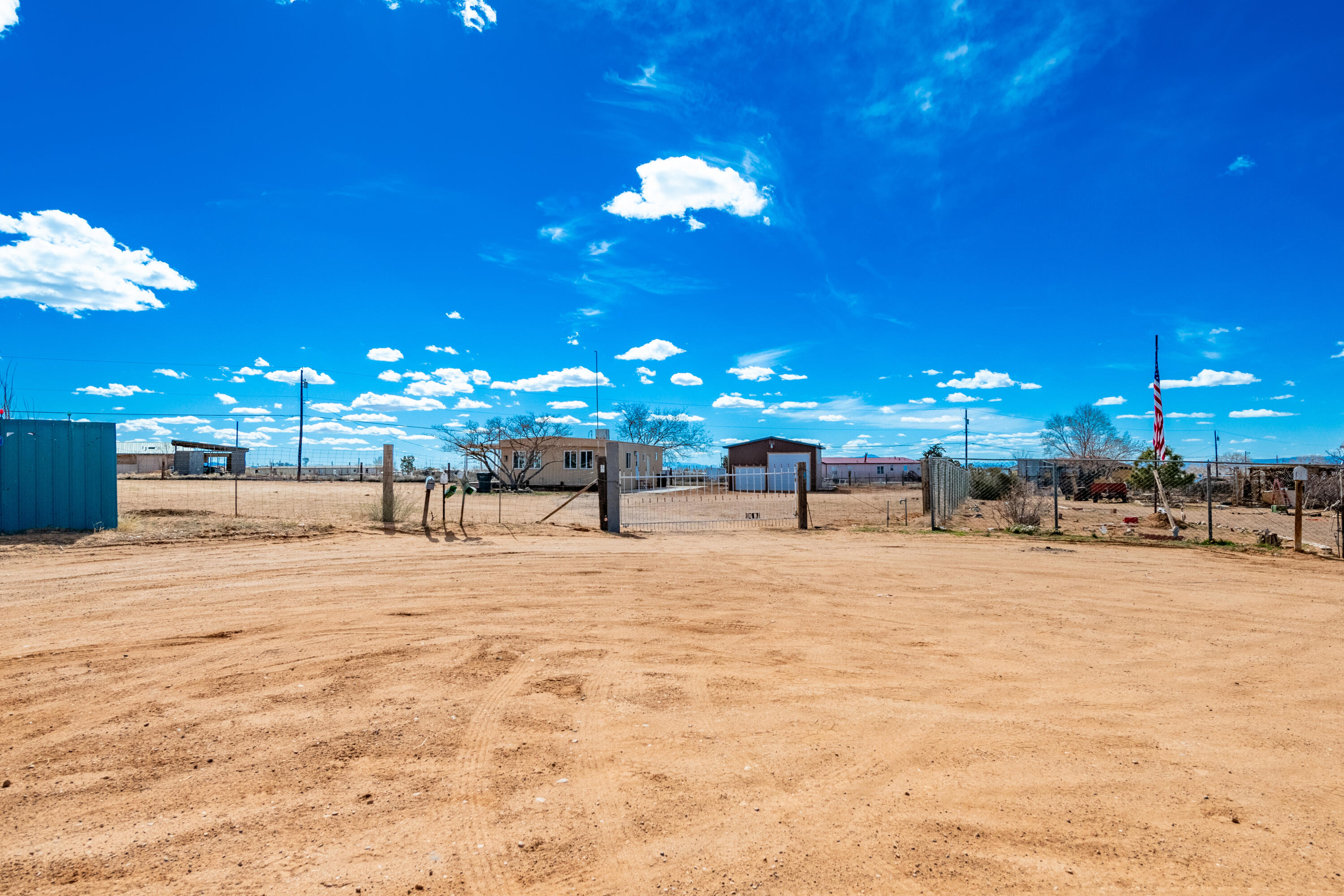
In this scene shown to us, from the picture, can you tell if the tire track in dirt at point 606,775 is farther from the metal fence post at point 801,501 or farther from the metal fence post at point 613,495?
the metal fence post at point 801,501

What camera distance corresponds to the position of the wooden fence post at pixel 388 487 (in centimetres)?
1511

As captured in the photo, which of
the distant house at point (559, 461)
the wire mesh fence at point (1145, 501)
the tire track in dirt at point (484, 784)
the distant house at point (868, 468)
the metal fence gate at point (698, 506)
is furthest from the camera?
the distant house at point (868, 468)

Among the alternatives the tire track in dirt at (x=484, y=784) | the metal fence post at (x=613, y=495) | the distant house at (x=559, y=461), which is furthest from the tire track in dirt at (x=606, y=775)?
the distant house at (x=559, y=461)

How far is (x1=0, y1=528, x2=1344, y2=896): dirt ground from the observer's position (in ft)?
8.57

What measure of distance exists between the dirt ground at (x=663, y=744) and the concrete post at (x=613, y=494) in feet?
25.9

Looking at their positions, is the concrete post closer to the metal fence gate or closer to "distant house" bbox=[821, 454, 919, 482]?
the metal fence gate

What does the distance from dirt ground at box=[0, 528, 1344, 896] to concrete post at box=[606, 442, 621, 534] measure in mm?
7888

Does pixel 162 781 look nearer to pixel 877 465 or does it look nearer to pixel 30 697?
pixel 30 697

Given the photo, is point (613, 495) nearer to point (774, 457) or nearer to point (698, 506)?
point (698, 506)

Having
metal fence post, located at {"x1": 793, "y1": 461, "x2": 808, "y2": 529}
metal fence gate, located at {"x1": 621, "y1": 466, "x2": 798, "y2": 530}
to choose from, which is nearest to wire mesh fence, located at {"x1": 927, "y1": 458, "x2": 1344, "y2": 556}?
metal fence post, located at {"x1": 793, "y1": 461, "x2": 808, "y2": 529}

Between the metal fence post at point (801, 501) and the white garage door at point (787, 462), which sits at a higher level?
the white garage door at point (787, 462)

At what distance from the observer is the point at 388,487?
15547mm

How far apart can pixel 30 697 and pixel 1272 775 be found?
7069 mm

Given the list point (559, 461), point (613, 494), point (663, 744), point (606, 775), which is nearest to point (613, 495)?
point (613, 494)
